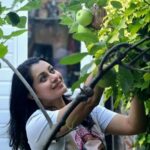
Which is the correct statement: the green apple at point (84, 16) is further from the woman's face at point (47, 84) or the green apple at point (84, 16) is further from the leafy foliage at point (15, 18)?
the woman's face at point (47, 84)

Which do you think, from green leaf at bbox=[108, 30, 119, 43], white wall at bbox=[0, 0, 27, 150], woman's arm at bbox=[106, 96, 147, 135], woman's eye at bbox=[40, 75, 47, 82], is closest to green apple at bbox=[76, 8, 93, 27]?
green leaf at bbox=[108, 30, 119, 43]

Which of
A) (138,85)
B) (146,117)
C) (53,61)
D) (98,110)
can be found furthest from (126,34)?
(53,61)

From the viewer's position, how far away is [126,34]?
1905mm

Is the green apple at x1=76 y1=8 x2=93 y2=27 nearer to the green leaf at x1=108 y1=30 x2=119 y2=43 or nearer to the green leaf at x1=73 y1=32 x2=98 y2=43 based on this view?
the green leaf at x1=108 y1=30 x2=119 y2=43

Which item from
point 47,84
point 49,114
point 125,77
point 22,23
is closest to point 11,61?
point 47,84

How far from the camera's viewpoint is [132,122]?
259 centimetres

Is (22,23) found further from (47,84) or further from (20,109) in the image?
(20,109)

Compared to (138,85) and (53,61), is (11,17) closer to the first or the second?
(138,85)

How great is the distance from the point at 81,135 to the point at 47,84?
31cm

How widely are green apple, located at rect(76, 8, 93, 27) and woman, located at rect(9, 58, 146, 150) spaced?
389 millimetres

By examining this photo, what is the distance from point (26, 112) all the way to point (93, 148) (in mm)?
575

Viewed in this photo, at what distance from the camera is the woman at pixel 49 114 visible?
2.54 m

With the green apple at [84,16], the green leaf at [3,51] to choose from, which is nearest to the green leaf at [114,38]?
the green apple at [84,16]

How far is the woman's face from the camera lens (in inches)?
107
